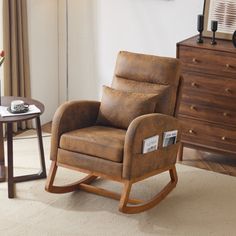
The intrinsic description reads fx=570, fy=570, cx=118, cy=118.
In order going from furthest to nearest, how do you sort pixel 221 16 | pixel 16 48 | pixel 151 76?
1. pixel 16 48
2. pixel 221 16
3. pixel 151 76

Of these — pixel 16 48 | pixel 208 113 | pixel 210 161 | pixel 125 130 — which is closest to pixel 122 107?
pixel 125 130

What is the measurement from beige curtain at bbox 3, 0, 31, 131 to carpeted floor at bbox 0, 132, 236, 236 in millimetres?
929

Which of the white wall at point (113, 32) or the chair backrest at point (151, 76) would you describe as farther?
the white wall at point (113, 32)

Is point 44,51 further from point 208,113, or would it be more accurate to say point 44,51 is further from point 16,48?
point 208,113

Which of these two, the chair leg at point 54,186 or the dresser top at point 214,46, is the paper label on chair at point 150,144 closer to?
the chair leg at point 54,186

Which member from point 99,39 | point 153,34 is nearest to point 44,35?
point 99,39

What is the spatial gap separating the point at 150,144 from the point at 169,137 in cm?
22

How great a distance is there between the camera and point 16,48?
4750 mm

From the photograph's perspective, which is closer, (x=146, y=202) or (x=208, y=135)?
(x=146, y=202)

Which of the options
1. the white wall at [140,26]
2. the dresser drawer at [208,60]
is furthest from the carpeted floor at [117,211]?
the white wall at [140,26]

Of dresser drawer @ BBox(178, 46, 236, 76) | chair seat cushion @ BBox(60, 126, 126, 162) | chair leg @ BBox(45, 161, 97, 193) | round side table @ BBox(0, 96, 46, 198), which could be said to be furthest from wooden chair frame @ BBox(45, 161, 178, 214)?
dresser drawer @ BBox(178, 46, 236, 76)

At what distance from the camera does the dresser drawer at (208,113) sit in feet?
13.8

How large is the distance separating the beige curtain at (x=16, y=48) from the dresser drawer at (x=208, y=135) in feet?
4.69

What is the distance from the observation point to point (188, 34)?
4.72 meters
